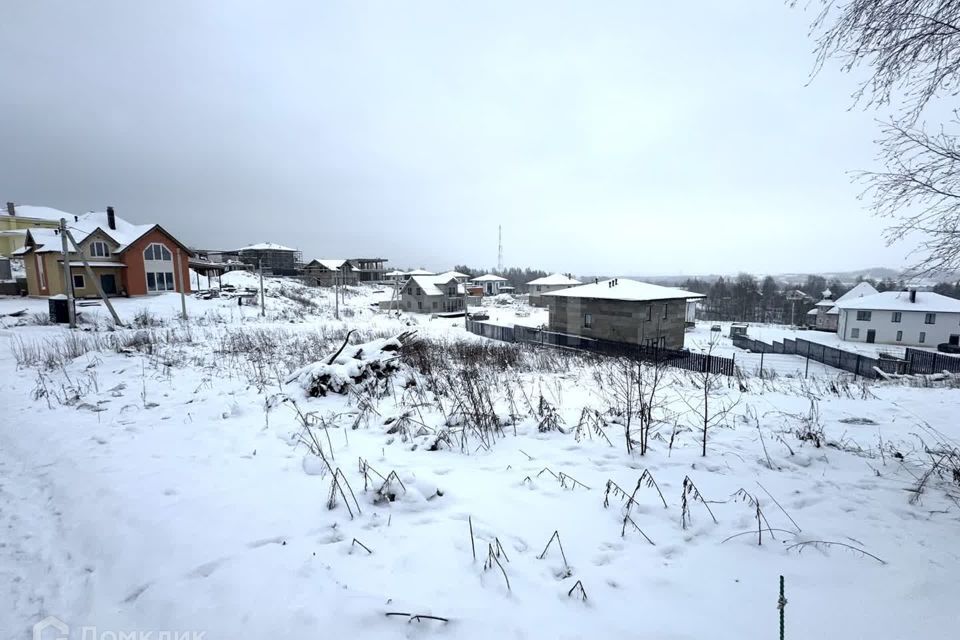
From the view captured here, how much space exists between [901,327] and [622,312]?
113 feet

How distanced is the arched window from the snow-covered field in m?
28.8

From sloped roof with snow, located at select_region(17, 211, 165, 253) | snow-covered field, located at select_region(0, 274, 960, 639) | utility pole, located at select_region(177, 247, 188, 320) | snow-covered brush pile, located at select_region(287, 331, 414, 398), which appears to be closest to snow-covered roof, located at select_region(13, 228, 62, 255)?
sloped roof with snow, located at select_region(17, 211, 165, 253)

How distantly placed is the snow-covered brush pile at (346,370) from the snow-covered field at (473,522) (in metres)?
0.82

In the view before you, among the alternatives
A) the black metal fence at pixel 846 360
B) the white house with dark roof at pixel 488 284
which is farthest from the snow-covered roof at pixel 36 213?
the black metal fence at pixel 846 360

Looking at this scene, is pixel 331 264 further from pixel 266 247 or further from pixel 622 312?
pixel 622 312

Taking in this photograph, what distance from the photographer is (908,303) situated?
3800cm

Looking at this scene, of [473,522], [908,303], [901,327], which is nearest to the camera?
[473,522]

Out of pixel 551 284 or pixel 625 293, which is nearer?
pixel 625 293

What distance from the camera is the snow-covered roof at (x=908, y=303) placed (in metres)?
36.2

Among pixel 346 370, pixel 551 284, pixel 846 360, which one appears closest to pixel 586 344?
pixel 846 360

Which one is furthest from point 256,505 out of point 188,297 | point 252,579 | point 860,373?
point 188,297

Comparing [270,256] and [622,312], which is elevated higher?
[270,256]

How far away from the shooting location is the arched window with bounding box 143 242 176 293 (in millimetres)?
28997

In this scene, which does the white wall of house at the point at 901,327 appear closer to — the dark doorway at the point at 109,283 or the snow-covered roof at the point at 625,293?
the snow-covered roof at the point at 625,293
